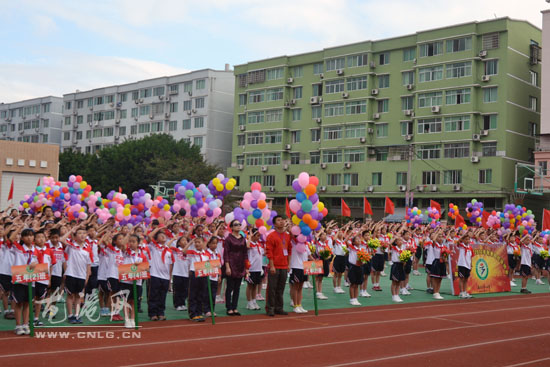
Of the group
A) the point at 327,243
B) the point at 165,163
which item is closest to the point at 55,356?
the point at 327,243

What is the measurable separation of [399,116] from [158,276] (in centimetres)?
4324

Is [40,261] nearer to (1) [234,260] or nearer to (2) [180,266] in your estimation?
(2) [180,266]

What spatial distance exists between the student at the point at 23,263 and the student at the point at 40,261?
0.08 meters

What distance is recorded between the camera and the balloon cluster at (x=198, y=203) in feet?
48.3

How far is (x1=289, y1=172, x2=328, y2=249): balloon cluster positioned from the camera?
12.2m

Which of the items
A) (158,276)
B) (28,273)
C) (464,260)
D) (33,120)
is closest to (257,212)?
(158,276)

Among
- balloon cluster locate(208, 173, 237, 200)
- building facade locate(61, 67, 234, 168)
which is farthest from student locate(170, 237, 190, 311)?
building facade locate(61, 67, 234, 168)

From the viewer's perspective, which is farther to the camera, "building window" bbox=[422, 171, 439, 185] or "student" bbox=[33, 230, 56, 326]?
"building window" bbox=[422, 171, 439, 185]

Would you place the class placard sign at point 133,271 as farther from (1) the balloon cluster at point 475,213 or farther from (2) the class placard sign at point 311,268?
(1) the balloon cluster at point 475,213

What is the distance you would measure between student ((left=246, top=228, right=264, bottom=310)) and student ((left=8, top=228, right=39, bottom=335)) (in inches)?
197

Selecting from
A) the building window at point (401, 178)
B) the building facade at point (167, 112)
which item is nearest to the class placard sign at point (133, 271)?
the building window at point (401, 178)

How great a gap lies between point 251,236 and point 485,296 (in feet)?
24.0

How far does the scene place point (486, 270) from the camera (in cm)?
1750

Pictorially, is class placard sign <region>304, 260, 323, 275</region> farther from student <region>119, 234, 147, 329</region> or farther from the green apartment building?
the green apartment building
